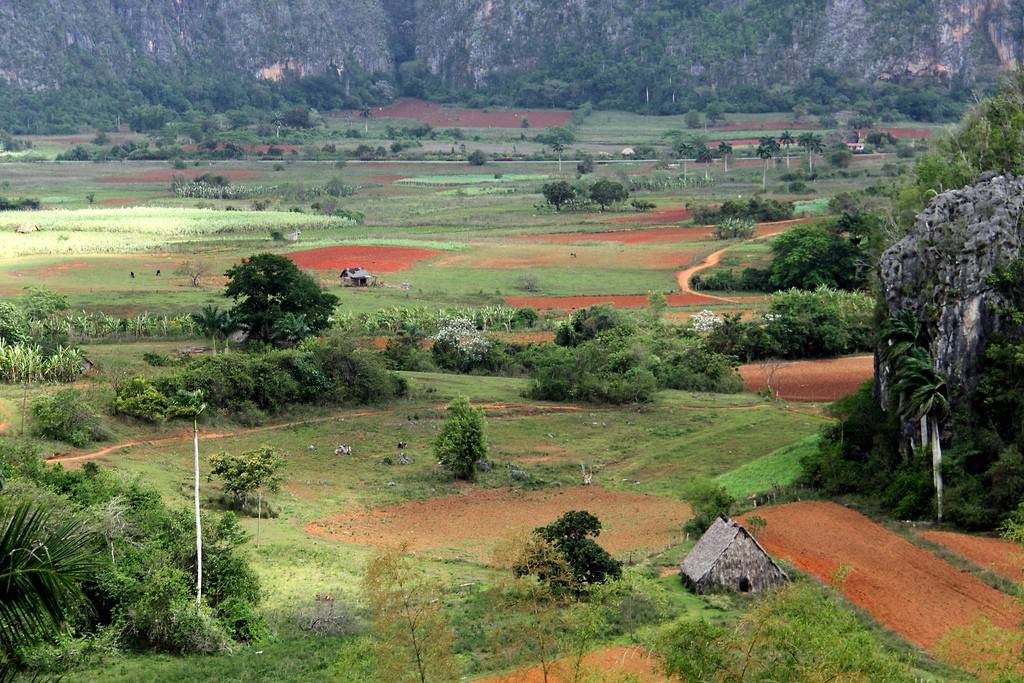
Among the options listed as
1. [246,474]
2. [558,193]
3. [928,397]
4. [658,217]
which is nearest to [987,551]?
[928,397]

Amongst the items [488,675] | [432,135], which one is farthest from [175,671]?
[432,135]

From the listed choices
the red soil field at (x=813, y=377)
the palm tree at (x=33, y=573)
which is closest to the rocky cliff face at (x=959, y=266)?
the red soil field at (x=813, y=377)

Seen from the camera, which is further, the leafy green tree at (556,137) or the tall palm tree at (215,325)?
the leafy green tree at (556,137)

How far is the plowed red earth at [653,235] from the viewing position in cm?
8594

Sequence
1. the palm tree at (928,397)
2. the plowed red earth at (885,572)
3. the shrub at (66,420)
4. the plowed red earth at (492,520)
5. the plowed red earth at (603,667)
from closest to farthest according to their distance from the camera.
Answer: the plowed red earth at (603,667) → the plowed red earth at (885,572) → the plowed red earth at (492,520) → the palm tree at (928,397) → the shrub at (66,420)

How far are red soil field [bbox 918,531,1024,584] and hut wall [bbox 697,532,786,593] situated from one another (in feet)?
15.5

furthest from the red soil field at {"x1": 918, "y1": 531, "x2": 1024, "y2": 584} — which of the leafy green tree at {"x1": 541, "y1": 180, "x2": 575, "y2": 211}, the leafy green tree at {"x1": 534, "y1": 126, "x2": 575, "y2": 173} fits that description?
the leafy green tree at {"x1": 534, "y1": 126, "x2": 575, "y2": 173}

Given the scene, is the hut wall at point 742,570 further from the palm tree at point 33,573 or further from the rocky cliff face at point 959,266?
the palm tree at point 33,573

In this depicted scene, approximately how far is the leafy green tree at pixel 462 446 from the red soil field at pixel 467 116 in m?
144

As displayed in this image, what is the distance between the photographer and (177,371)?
42.5m

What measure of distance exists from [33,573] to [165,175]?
126919 mm

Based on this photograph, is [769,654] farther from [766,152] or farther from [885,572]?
[766,152]

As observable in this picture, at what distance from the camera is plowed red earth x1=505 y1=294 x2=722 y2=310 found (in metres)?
64.1

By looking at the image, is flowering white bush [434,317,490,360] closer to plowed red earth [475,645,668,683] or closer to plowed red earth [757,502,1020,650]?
plowed red earth [757,502,1020,650]
